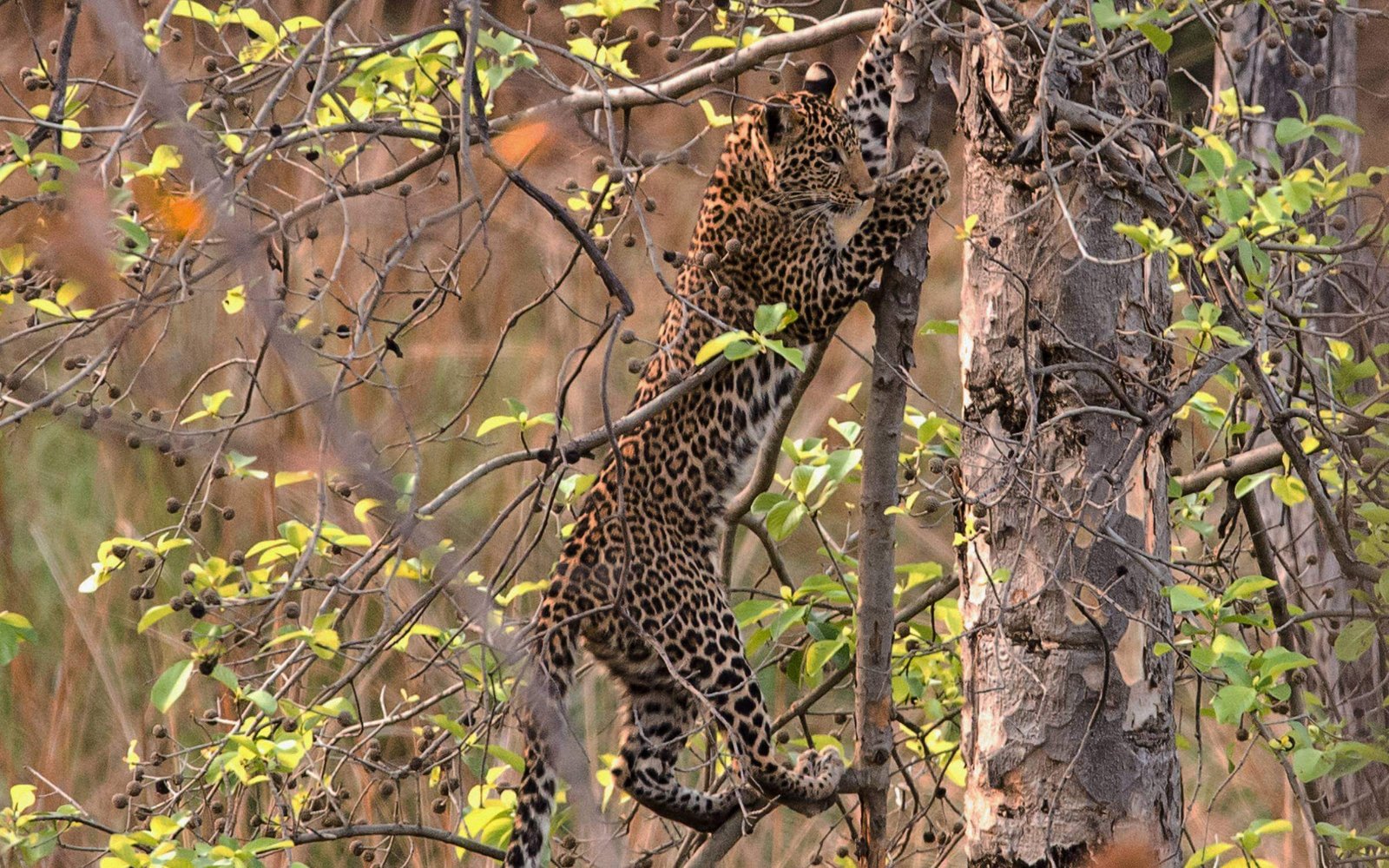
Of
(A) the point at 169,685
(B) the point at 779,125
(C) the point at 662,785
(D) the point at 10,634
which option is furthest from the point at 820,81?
(D) the point at 10,634

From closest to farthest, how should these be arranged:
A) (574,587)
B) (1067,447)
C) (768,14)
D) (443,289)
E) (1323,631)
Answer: (443,289), (1067,447), (768,14), (574,587), (1323,631)

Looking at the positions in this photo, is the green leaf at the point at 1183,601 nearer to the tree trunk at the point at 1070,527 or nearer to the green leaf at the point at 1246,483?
the tree trunk at the point at 1070,527

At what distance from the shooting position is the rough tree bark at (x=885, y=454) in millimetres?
2934

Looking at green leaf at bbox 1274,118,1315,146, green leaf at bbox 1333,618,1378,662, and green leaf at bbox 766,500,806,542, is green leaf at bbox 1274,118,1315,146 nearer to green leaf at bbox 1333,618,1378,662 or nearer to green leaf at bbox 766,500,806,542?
green leaf at bbox 1333,618,1378,662

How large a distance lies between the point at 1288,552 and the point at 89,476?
400 centimetres

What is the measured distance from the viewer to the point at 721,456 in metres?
3.90

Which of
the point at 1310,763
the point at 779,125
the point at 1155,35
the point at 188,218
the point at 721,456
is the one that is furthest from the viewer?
the point at 779,125

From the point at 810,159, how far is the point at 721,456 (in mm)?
865

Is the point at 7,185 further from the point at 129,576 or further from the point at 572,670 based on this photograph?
the point at 572,670

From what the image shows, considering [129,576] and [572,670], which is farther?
[129,576]

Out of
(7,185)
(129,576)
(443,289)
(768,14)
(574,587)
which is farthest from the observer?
(7,185)

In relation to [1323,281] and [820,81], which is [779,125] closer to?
[820,81]

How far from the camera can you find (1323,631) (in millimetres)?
4465

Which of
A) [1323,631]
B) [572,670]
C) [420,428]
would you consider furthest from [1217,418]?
[420,428]
